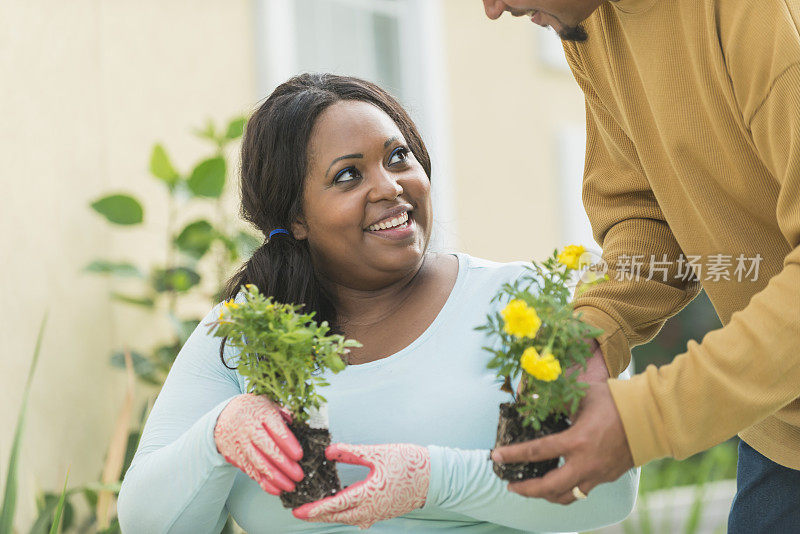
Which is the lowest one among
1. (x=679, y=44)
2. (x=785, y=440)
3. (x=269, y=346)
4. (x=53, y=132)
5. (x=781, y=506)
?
(x=781, y=506)

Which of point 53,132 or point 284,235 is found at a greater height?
point 53,132

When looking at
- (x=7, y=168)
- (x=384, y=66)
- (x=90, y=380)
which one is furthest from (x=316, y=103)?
(x=384, y=66)

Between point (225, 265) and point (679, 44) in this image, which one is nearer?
point (679, 44)

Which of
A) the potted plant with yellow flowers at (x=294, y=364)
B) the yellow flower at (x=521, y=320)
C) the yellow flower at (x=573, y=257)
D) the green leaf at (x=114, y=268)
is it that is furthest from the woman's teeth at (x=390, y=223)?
the green leaf at (x=114, y=268)

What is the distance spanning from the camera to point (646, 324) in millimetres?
1891

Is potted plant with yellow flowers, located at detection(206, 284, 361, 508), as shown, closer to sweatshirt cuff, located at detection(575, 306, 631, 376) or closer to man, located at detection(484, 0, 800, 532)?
man, located at detection(484, 0, 800, 532)

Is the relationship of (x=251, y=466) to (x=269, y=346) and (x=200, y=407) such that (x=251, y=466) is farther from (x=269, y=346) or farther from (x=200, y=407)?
(x=200, y=407)

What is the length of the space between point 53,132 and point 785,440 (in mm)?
2742

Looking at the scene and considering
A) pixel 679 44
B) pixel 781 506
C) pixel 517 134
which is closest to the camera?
pixel 679 44

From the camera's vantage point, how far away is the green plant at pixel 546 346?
143 cm

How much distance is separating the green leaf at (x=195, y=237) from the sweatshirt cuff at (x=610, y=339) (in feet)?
6.72

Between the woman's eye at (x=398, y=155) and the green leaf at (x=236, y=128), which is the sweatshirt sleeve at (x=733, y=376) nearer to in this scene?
the woman's eye at (x=398, y=155)

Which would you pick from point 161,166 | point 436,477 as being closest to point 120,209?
point 161,166

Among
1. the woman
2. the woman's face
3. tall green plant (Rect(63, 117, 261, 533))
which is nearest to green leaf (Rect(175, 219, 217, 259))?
tall green plant (Rect(63, 117, 261, 533))
